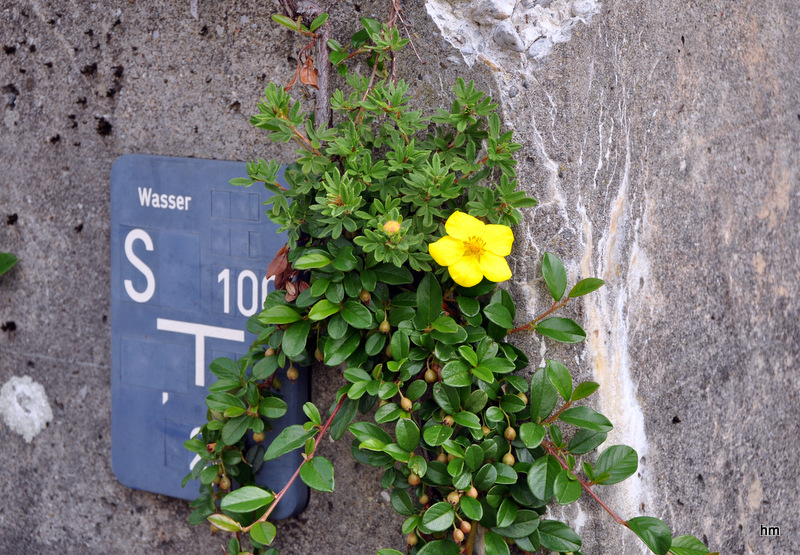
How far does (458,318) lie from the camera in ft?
3.74

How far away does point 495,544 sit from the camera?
1057 mm

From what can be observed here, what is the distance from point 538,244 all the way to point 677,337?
1.52 feet

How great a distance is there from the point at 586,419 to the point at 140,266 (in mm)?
991

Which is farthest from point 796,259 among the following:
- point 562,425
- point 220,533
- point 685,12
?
point 220,533

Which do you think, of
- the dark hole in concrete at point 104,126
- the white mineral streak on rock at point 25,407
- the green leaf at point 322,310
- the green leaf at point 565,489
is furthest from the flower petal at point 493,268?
the white mineral streak on rock at point 25,407

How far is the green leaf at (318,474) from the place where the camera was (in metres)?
1.03

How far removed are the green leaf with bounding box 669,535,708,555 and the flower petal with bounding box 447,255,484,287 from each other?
0.55 m

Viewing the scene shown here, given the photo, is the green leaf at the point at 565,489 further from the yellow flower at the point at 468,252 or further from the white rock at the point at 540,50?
the white rock at the point at 540,50

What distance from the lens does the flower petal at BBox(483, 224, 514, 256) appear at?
3.40 ft

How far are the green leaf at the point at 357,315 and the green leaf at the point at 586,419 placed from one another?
0.35m

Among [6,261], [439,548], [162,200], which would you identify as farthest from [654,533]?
[6,261]

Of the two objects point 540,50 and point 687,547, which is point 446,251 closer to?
point 540,50

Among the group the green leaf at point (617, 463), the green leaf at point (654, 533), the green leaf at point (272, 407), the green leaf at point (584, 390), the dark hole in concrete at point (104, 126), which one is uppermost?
the dark hole in concrete at point (104, 126)

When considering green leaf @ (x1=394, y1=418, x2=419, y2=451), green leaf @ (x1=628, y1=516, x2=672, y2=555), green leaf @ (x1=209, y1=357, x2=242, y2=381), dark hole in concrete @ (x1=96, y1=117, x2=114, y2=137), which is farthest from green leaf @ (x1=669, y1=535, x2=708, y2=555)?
dark hole in concrete @ (x1=96, y1=117, x2=114, y2=137)
